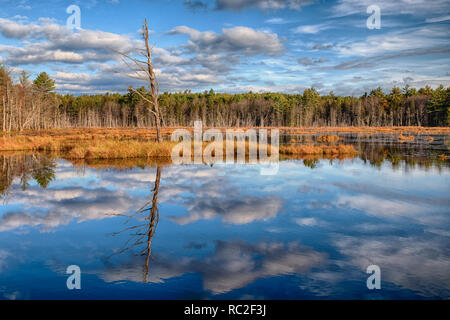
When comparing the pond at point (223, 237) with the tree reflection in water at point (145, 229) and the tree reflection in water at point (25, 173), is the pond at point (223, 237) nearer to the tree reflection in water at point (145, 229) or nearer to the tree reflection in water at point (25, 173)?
the tree reflection in water at point (145, 229)

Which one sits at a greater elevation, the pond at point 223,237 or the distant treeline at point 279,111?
the distant treeline at point 279,111

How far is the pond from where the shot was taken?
16.3 ft

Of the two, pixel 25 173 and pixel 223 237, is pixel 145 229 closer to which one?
pixel 223 237

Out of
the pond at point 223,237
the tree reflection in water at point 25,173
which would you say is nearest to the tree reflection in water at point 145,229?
the pond at point 223,237

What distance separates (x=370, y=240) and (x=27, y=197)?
10.5m

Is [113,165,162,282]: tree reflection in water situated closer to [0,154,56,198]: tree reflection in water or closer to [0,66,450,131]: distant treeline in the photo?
[0,154,56,198]: tree reflection in water

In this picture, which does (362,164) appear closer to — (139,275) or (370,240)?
(370,240)

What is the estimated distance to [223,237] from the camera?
7.23m

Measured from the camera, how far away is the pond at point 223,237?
4.96m

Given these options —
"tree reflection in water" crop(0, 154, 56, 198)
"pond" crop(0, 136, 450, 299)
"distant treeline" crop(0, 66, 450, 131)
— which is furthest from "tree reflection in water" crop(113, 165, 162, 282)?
"distant treeline" crop(0, 66, 450, 131)

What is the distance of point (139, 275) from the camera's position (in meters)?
5.31

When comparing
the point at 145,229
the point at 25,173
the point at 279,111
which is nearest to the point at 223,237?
the point at 145,229
